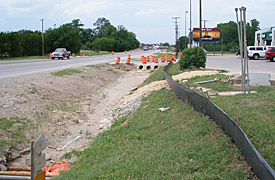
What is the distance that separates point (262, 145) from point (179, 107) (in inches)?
172

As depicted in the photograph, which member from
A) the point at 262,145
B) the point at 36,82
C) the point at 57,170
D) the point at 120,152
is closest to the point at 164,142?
the point at 120,152

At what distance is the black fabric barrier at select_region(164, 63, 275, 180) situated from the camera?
4.13 metres

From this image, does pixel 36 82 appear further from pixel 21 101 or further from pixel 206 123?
pixel 206 123

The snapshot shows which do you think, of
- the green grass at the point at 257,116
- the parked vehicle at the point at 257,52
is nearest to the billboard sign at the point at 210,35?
the parked vehicle at the point at 257,52

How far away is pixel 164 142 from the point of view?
22.8ft

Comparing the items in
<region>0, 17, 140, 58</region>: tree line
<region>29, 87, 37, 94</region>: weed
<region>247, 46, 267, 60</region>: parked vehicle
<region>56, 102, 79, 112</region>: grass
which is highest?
<region>0, 17, 140, 58</region>: tree line

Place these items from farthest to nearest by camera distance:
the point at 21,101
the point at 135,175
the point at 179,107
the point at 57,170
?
the point at 21,101 → the point at 179,107 → the point at 57,170 → the point at 135,175

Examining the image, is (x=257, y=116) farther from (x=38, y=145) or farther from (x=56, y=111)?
(x=56, y=111)

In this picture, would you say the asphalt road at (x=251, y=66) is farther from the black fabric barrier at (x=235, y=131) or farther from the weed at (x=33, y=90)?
the weed at (x=33, y=90)

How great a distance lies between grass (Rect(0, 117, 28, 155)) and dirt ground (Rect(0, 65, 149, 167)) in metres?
0.11

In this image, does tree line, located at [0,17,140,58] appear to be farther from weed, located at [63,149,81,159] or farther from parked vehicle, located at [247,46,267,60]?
weed, located at [63,149,81,159]

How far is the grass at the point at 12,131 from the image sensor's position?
31.0 feet

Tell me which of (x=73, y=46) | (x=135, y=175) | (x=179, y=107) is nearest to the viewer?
(x=135, y=175)

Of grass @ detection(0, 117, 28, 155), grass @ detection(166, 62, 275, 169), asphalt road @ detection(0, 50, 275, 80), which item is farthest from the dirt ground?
grass @ detection(166, 62, 275, 169)
